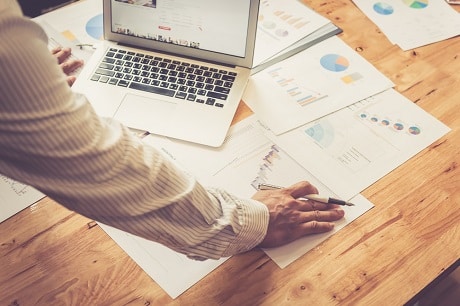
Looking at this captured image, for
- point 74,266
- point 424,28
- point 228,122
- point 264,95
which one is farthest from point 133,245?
point 424,28

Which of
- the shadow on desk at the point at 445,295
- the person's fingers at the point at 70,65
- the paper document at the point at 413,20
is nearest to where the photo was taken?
the person's fingers at the point at 70,65

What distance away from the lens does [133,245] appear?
34.5 inches

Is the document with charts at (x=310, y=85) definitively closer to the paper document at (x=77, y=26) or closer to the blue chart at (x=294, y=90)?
the blue chart at (x=294, y=90)

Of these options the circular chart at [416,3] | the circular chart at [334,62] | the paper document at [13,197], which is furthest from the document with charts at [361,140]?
the paper document at [13,197]

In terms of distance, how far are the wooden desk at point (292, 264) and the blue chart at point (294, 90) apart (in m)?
0.24

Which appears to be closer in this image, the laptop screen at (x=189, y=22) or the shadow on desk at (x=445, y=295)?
the laptop screen at (x=189, y=22)

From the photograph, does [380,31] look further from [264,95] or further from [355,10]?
[264,95]

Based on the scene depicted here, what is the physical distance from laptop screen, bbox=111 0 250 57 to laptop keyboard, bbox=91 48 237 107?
0.16 feet

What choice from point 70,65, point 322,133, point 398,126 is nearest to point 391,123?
point 398,126

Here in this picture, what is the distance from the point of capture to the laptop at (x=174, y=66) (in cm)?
104

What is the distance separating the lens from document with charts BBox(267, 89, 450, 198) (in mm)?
981

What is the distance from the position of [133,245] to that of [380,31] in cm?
82

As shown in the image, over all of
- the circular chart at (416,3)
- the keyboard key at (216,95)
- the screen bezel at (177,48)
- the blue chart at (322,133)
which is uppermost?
the circular chart at (416,3)

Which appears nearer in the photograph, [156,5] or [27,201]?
[27,201]
